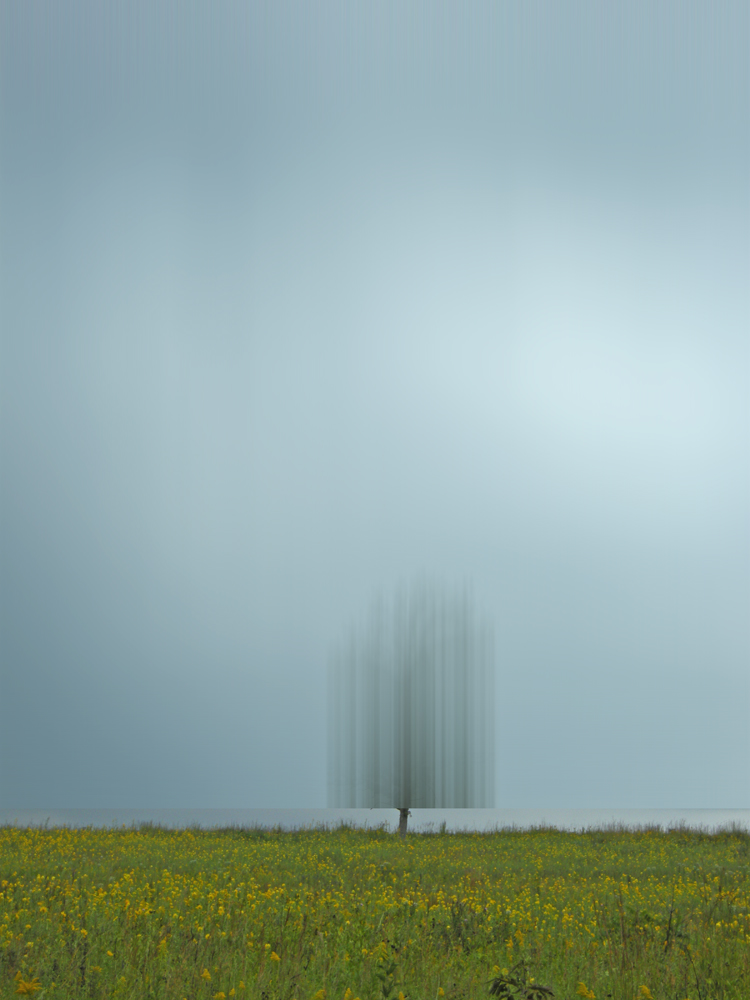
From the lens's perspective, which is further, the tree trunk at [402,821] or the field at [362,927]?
the tree trunk at [402,821]

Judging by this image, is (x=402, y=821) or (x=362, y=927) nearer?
(x=362, y=927)

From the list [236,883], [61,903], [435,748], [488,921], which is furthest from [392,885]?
[435,748]

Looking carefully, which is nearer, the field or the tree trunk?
the field

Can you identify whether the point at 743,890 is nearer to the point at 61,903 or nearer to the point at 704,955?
the point at 704,955

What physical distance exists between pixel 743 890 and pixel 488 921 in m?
5.51

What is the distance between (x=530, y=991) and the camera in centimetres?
572

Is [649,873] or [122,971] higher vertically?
[122,971]

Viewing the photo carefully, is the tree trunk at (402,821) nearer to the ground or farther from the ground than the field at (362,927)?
nearer to the ground

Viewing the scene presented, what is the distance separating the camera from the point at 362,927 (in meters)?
8.55

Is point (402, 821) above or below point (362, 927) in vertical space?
below

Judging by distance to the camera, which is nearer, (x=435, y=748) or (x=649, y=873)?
(x=649, y=873)

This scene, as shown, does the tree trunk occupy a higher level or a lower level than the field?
lower

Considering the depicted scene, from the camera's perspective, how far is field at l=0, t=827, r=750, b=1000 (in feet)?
20.7

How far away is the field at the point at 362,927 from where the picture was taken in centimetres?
632
